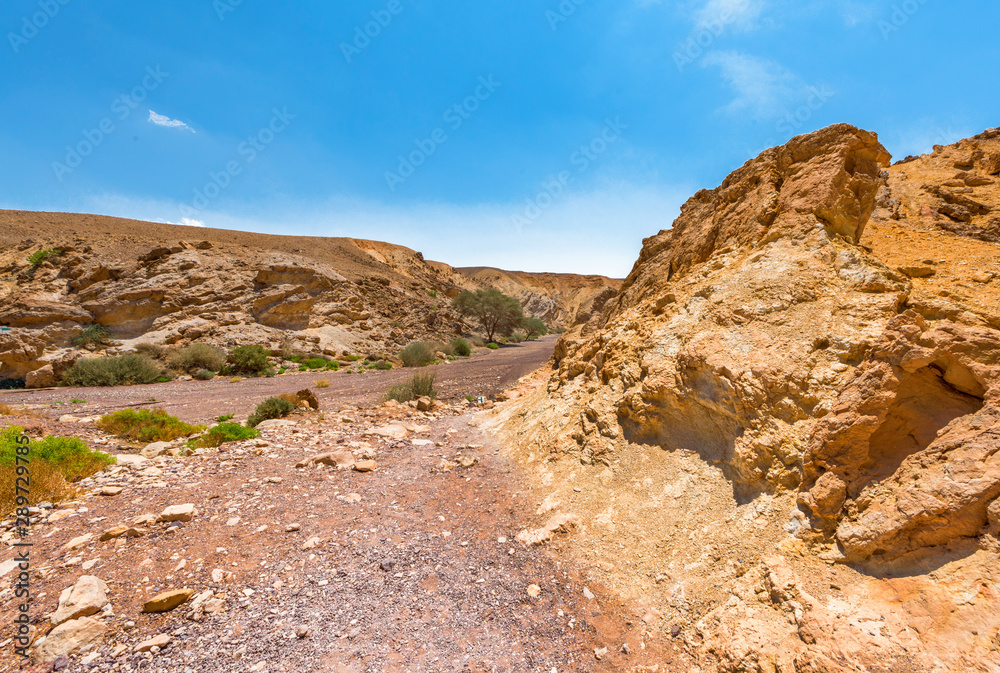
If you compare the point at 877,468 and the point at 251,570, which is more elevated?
the point at 877,468

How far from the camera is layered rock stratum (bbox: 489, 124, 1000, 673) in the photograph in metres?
2.24

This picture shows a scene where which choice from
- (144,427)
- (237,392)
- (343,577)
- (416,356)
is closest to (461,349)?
(416,356)

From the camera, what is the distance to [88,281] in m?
21.9

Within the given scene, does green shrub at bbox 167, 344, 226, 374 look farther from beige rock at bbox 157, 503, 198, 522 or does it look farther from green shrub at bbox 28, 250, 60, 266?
beige rock at bbox 157, 503, 198, 522

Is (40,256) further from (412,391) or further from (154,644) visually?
(154,644)

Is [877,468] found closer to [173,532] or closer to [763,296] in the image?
[763,296]

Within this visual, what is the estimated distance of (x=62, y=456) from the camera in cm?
Result: 527

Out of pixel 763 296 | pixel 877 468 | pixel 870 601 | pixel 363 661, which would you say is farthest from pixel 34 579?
pixel 763 296

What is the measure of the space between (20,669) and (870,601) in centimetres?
506

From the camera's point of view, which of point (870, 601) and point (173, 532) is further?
point (173, 532)

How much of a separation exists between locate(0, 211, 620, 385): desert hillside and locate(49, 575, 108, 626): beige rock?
1731 cm

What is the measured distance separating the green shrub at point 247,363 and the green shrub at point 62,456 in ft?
44.8

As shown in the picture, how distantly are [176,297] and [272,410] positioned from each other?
1833 cm

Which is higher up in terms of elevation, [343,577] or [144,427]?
[343,577]
